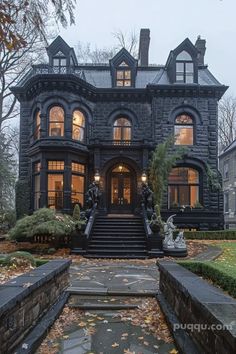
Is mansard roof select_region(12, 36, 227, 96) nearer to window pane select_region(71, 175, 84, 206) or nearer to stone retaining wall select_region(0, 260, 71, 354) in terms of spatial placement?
window pane select_region(71, 175, 84, 206)

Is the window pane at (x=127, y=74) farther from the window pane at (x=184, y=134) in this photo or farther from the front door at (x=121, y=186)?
the front door at (x=121, y=186)

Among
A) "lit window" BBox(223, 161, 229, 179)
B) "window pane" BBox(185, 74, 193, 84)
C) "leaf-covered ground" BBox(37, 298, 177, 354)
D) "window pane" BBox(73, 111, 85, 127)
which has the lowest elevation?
"leaf-covered ground" BBox(37, 298, 177, 354)

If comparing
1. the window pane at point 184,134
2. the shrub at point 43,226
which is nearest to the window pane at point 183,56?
the window pane at point 184,134

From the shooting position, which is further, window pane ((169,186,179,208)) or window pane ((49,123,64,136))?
window pane ((169,186,179,208))

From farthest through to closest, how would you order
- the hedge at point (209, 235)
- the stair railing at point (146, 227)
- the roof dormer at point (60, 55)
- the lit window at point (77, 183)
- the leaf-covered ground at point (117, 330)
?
1. the roof dormer at point (60, 55)
2. the lit window at point (77, 183)
3. the hedge at point (209, 235)
4. the stair railing at point (146, 227)
5. the leaf-covered ground at point (117, 330)

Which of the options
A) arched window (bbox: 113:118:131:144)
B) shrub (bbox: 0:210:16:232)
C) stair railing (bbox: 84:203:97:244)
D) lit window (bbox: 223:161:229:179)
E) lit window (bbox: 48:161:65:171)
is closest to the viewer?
stair railing (bbox: 84:203:97:244)

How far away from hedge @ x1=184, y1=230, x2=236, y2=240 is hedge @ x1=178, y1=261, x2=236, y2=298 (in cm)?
1003

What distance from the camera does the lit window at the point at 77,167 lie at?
20.8 meters

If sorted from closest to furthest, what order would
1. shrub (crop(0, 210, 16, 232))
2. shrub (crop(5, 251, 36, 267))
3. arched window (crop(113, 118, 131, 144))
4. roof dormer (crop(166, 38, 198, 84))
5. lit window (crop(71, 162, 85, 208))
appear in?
1. shrub (crop(5, 251, 36, 267))
2. lit window (crop(71, 162, 85, 208))
3. shrub (crop(0, 210, 16, 232))
4. roof dormer (crop(166, 38, 198, 84))
5. arched window (crop(113, 118, 131, 144))

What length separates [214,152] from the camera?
72.7 ft

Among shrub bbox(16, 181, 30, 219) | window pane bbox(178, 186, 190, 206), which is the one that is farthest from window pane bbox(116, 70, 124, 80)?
shrub bbox(16, 181, 30, 219)

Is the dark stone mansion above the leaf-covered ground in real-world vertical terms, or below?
above

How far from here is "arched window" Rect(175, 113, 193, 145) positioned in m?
22.3

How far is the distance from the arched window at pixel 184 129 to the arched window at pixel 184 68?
96.7 inches
